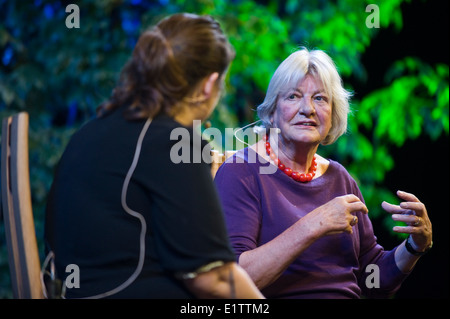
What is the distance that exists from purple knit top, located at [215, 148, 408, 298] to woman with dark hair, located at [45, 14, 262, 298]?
53 centimetres

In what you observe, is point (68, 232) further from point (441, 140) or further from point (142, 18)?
point (441, 140)

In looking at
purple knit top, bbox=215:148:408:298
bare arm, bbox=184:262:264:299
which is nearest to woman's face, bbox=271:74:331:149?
purple knit top, bbox=215:148:408:298

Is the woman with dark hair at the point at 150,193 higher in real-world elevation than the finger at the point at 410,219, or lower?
higher

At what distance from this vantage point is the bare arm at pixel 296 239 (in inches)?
58.2

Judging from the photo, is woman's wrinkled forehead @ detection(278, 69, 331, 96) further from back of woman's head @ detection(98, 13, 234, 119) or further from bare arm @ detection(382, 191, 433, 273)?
back of woman's head @ detection(98, 13, 234, 119)

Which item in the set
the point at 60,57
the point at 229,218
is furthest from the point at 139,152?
the point at 60,57

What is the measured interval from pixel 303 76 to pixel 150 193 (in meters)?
0.90

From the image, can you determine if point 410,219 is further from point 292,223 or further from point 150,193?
point 150,193

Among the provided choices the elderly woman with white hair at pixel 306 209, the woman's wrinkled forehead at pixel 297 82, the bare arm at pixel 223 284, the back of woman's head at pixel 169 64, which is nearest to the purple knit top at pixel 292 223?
the elderly woman with white hair at pixel 306 209

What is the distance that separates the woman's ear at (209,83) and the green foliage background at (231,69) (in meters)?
2.38

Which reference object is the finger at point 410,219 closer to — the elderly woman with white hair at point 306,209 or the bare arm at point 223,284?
the elderly woman with white hair at point 306,209

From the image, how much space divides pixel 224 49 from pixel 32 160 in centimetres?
267

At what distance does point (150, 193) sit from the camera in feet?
3.49

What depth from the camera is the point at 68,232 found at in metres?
1.11
